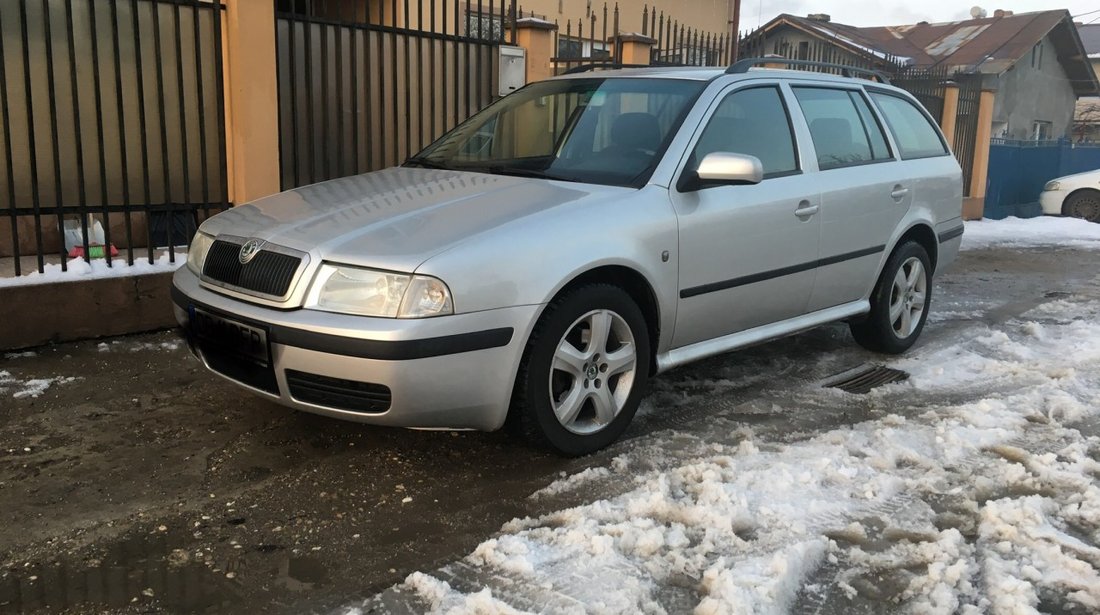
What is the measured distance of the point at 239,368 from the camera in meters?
3.56

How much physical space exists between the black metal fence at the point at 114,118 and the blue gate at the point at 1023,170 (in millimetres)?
13680

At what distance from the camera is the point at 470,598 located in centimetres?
270

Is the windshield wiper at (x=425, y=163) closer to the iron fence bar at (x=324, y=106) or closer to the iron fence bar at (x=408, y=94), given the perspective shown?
the iron fence bar at (x=324, y=106)

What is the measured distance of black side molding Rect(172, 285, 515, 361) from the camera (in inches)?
125

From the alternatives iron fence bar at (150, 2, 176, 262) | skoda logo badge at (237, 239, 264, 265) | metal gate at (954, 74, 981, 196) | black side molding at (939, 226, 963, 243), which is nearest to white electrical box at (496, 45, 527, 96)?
iron fence bar at (150, 2, 176, 262)

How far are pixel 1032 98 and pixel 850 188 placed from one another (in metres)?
26.6

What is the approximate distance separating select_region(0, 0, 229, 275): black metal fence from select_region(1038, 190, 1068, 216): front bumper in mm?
14592

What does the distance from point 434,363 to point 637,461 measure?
3.46 ft

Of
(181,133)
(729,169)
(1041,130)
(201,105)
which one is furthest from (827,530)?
(1041,130)

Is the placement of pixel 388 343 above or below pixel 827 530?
above

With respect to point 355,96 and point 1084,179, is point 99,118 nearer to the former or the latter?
point 355,96

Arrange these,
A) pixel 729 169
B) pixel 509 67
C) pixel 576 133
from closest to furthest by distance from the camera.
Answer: pixel 729 169
pixel 576 133
pixel 509 67

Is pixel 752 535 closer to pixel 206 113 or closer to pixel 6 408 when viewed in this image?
pixel 6 408

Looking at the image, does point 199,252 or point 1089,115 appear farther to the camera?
point 1089,115
